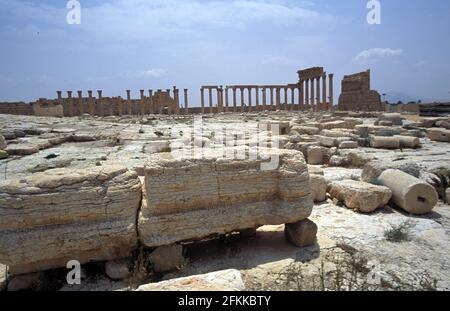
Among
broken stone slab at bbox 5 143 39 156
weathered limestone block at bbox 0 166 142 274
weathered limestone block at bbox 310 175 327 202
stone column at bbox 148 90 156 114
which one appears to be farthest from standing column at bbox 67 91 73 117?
weathered limestone block at bbox 0 166 142 274

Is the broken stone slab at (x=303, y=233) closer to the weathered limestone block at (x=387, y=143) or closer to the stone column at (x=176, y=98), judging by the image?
the weathered limestone block at (x=387, y=143)

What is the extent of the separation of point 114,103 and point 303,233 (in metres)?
40.9

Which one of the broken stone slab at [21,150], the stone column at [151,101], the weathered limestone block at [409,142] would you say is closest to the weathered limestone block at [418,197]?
the weathered limestone block at [409,142]

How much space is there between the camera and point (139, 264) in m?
3.75

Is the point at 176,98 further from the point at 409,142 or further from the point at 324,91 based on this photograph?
the point at 409,142

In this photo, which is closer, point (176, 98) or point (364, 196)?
point (364, 196)

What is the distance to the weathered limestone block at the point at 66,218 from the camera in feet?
10.9

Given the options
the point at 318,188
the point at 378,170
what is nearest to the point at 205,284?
the point at 318,188

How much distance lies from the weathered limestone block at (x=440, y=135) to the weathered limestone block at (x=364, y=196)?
929 cm

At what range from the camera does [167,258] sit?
3834 mm

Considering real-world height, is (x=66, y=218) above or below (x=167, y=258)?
above

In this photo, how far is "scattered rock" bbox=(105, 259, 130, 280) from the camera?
3658 mm
